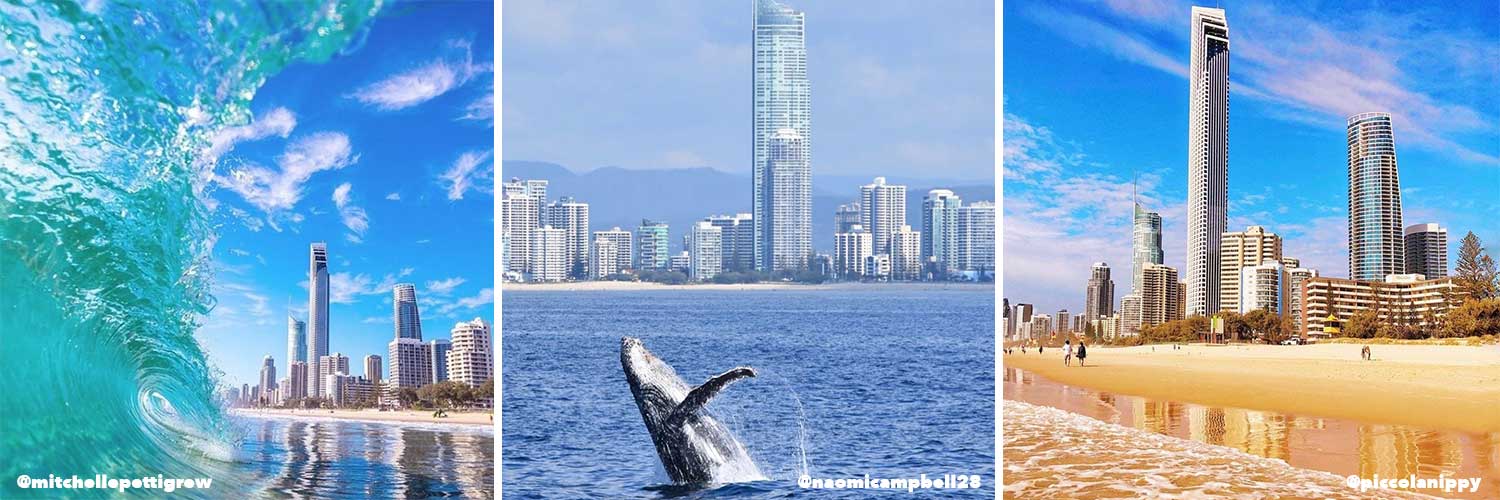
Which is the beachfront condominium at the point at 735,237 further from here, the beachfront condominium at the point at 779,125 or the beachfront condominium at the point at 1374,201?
the beachfront condominium at the point at 1374,201

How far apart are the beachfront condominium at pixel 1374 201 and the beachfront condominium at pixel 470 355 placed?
8543 millimetres

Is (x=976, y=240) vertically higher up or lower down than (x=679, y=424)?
higher up

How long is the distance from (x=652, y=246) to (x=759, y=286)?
1078 cm

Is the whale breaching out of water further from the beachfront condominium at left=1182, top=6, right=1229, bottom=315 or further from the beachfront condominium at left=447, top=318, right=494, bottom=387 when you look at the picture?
the beachfront condominium at left=1182, top=6, right=1229, bottom=315

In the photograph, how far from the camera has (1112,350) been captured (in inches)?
575

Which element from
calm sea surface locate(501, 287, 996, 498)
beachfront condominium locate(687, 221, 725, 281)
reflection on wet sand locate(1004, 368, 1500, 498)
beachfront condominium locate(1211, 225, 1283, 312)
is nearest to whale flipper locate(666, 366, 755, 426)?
calm sea surface locate(501, 287, 996, 498)

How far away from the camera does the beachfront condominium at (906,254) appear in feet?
191

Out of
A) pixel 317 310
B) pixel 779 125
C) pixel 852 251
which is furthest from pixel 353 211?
pixel 779 125

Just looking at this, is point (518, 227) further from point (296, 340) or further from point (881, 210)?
point (296, 340)

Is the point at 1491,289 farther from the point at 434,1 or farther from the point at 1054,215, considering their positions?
the point at 434,1

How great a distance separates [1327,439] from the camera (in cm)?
782

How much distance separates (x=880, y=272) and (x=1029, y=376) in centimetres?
4689

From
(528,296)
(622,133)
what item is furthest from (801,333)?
(622,133)

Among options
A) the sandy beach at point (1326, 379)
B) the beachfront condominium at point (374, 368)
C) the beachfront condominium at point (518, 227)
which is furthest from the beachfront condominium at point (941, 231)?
the beachfront condominium at point (374, 368)
